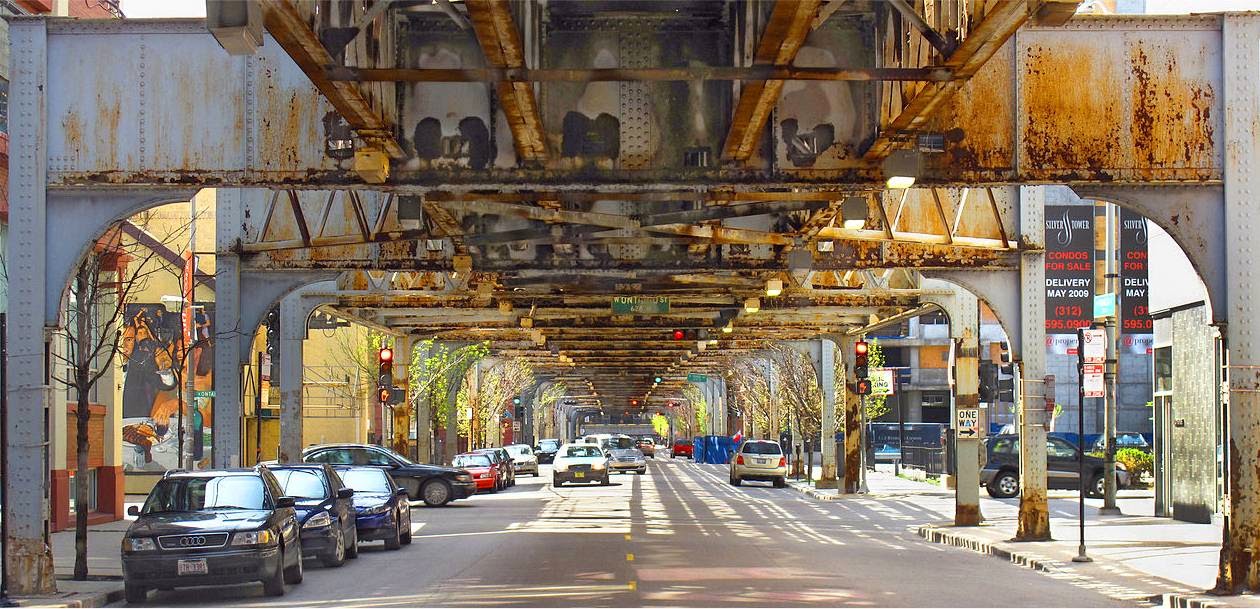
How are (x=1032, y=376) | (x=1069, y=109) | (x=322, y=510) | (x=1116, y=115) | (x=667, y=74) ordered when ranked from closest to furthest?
(x=667, y=74)
(x=1069, y=109)
(x=1116, y=115)
(x=322, y=510)
(x=1032, y=376)

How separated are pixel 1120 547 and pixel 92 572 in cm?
1575

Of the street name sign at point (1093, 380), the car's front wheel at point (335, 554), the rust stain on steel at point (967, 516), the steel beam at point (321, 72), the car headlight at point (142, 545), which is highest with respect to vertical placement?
the steel beam at point (321, 72)

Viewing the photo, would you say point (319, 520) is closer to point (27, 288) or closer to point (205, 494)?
point (205, 494)

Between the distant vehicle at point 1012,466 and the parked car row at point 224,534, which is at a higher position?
the parked car row at point 224,534

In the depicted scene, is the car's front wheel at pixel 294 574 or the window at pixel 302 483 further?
the window at pixel 302 483

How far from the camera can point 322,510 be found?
75.8 ft

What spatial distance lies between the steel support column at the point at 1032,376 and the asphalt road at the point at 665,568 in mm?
1511

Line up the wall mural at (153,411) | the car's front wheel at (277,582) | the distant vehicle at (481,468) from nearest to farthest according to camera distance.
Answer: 1. the car's front wheel at (277,582)
2. the wall mural at (153,411)
3. the distant vehicle at (481,468)

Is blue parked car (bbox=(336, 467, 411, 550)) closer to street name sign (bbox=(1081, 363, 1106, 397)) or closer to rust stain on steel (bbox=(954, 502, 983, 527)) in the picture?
rust stain on steel (bbox=(954, 502, 983, 527))

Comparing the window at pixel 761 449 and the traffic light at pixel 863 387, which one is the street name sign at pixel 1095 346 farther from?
the window at pixel 761 449

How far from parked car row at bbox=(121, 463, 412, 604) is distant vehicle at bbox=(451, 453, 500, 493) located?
3017cm

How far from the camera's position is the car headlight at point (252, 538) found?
18459mm

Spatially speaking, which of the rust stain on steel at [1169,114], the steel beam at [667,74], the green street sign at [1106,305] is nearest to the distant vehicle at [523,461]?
the green street sign at [1106,305]

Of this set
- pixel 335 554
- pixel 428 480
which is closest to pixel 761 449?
pixel 428 480
